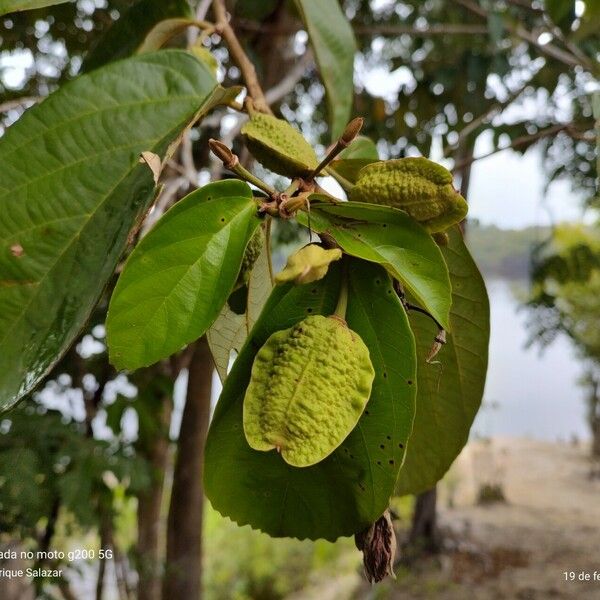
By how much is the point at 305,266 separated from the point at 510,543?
11.2 feet

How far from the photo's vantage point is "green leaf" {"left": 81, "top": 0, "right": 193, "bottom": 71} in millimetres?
653

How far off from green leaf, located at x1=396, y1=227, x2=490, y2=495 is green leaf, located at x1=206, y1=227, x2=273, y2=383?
0.46 ft

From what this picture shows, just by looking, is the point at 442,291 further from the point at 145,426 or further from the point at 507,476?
the point at 507,476

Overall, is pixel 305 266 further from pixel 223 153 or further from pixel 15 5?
pixel 15 5

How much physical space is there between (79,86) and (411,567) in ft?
10.2

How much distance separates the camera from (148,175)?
400 mm

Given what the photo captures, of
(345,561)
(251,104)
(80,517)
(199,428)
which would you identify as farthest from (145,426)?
(345,561)

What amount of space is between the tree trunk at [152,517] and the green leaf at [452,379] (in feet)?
3.47

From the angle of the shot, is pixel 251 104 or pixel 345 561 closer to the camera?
pixel 251 104

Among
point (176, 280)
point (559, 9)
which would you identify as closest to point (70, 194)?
point (176, 280)

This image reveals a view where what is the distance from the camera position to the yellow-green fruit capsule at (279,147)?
0.43m

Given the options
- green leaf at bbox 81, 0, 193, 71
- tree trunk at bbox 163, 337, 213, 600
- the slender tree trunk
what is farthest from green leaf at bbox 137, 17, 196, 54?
the slender tree trunk

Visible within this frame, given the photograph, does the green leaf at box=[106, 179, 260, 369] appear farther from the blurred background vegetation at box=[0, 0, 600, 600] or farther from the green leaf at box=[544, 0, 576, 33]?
the green leaf at box=[544, 0, 576, 33]

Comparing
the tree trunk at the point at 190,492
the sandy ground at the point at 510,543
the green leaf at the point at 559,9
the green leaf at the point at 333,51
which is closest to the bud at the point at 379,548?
the green leaf at the point at 333,51
